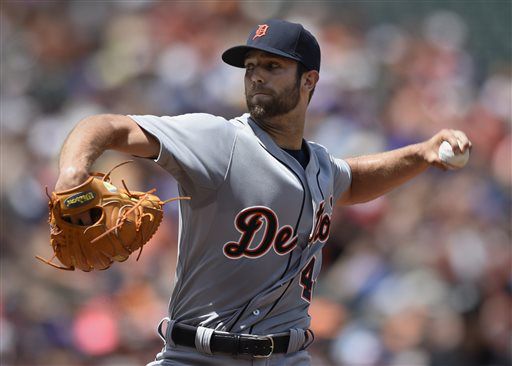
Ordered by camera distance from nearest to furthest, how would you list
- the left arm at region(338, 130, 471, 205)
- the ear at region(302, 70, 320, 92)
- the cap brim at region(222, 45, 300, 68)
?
the cap brim at region(222, 45, 300, 68) < the ear at region(302, 70, 320, 92) < the left arm at region(338, 130, 471, 205)

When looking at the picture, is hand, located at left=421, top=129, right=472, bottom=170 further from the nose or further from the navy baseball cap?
the nose

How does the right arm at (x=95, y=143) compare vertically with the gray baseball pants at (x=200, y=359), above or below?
above

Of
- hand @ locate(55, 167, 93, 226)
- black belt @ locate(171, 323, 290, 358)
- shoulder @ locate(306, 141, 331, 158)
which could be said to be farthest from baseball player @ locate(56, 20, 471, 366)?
hand @ locate(55, 167, 93, 226)

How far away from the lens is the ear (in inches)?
125

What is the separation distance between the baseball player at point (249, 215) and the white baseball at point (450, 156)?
1.53 ft

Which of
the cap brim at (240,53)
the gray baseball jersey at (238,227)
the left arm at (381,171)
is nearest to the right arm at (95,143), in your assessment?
the gray baseball jersey at (238,227)

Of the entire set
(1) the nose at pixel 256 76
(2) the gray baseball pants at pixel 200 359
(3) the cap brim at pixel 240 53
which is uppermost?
(3) the cap brim at pixel 240 53

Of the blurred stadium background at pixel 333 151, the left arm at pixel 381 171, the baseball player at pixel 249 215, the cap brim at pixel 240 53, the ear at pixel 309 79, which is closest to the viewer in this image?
the baseball player at pixel 249 215

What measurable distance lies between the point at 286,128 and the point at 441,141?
61cm

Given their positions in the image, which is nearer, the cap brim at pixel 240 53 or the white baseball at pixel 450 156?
the cap brim at pixel 240 53

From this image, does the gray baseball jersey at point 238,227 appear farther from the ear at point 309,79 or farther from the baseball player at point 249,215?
the ear at point 309,79

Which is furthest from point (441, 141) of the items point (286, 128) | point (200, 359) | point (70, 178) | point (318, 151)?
point (70, 178)

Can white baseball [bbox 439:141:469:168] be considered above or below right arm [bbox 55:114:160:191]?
above

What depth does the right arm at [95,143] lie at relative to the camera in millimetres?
2312
